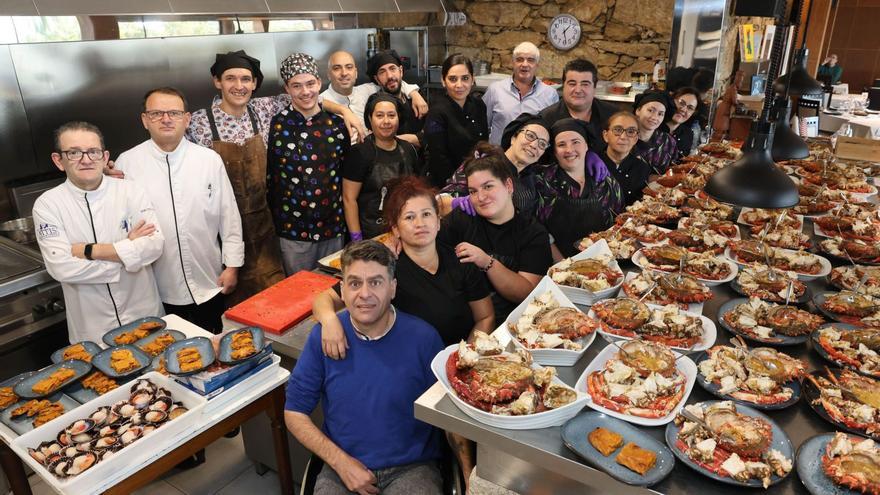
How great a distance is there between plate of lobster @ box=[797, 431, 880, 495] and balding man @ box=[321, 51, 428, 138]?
3468 mm

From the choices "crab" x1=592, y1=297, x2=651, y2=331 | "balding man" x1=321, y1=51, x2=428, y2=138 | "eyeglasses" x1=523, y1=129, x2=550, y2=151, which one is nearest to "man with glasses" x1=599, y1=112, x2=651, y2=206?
"eyeglasses" x1=523, y1=129, x2=550, y2=151

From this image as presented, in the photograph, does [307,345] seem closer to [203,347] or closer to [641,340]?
[203,347]

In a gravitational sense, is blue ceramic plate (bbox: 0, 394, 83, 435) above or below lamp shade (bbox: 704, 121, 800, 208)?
below

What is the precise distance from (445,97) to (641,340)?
3.10 metres

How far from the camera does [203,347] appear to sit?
94.0 inches

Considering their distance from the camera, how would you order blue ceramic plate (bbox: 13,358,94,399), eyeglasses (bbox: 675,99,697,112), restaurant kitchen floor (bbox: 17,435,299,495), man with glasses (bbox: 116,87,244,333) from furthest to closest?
eyeglasses (bbox: 675,99,697,112) < man with glasses (bbox: 116,87,244,333) < restaurant kitchen floor (bbox: 17,435,299,495) < blue ceramic plate (bbox: 13,358,94,399)

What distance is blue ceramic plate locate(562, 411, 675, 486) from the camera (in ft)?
4.88

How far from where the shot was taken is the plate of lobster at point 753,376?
1765 mm

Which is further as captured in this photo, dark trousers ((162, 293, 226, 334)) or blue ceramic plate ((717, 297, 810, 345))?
Answer: dark trousers ((162, 293, 226, 334))

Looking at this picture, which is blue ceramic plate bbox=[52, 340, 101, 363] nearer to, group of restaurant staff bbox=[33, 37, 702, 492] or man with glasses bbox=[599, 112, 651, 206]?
group of restaurant staff bbox=[33, 37, 702, 492]

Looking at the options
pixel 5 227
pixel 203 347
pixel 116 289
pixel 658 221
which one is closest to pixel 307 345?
pixel 203 347

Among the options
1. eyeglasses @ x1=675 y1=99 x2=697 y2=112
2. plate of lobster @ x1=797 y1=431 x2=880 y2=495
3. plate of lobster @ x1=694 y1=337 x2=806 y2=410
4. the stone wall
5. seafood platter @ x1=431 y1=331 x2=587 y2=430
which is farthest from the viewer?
the stone wall

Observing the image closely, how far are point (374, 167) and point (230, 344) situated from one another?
1652mm

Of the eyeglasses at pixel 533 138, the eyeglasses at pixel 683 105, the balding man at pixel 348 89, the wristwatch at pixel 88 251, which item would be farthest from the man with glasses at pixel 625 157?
the wristwatch at pixel 88 251
